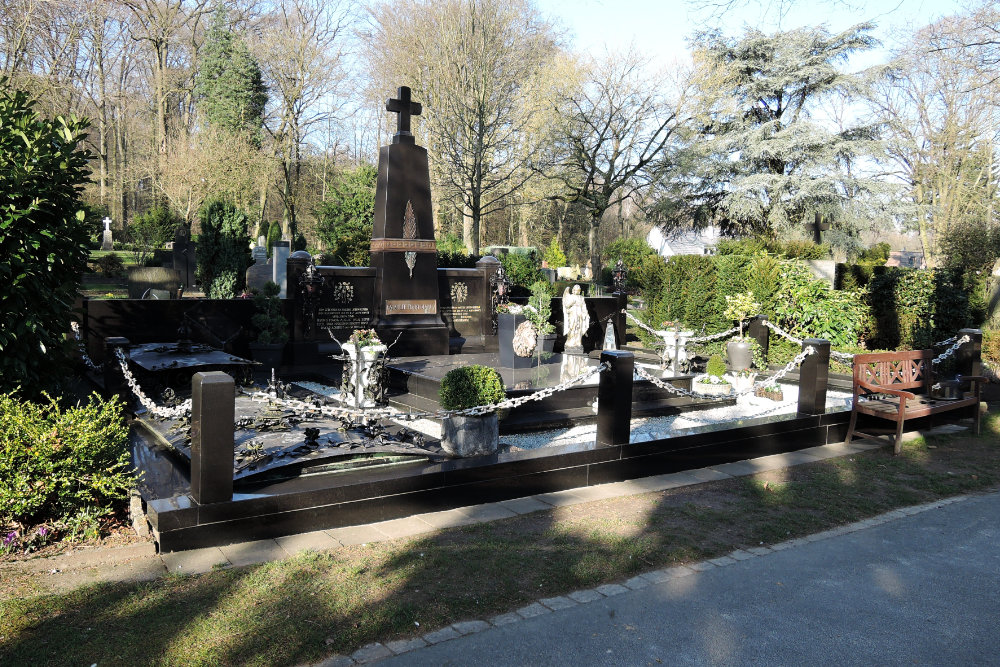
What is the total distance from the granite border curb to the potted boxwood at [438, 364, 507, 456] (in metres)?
2.46

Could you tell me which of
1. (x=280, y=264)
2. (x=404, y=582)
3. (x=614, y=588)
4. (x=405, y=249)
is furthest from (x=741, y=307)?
(x=280, y=264)

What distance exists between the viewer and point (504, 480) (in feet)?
21.0

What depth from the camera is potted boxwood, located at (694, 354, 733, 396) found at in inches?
450

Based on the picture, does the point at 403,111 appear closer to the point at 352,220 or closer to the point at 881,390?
the point at 881,390

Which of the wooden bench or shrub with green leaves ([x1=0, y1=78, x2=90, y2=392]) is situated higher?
shrub with green leaves ([x1=0, y1=78, x2=90, y2=392])

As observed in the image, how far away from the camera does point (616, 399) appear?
23.3 feet

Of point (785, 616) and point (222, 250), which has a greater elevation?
point (222, 250)

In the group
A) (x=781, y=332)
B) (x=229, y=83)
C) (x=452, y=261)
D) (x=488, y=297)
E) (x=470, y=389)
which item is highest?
(x=229, y=83)

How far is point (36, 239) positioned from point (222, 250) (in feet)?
45.1

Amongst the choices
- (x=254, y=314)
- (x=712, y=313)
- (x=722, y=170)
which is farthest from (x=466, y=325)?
(x=722, y=170)

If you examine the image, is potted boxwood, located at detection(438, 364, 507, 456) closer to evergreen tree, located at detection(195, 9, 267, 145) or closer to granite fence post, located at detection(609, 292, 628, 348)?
granite fence post, located at detection(609, 292, 628, 348)

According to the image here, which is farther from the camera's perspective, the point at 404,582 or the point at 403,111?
the point at 403,111

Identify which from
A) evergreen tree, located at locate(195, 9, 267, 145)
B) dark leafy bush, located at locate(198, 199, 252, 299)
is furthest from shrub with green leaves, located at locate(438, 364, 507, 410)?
evergreen tree, located at locate(195, 9, 267, 145)

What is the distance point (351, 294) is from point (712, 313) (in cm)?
796
